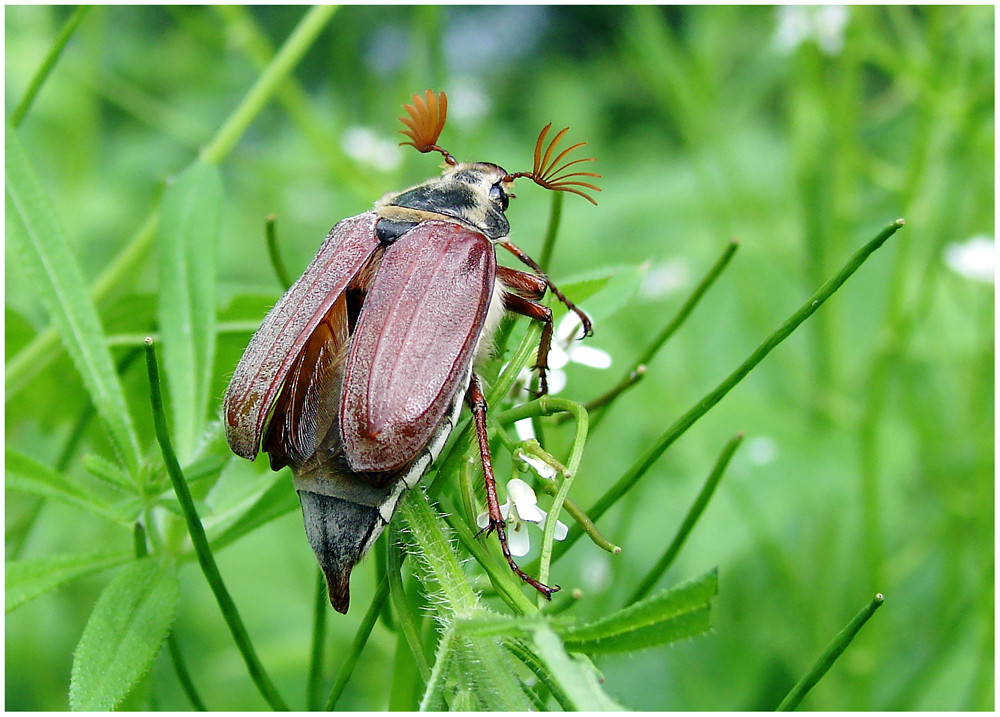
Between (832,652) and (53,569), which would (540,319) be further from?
(53,569)

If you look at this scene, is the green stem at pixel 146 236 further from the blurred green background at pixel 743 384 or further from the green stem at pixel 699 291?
the green stem at pixel 699 291

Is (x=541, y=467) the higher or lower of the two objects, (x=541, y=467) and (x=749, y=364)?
the lower

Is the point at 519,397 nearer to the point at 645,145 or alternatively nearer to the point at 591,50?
the point at 645,145

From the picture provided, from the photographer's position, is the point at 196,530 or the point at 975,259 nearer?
the point at 196,530

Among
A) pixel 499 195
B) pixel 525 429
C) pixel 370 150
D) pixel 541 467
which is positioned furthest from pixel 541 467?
pixel 370 150

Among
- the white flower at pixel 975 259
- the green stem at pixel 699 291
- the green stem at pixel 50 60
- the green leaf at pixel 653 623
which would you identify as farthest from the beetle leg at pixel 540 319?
the white flower at pixel 975 259

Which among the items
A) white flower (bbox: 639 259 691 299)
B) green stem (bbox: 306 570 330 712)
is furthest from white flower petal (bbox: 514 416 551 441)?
white flower (bbox: 639 259 691 299)

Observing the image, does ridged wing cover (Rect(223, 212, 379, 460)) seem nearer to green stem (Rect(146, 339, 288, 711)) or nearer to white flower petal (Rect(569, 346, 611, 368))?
green stem (Rect(146, 339, 288, 711))
